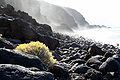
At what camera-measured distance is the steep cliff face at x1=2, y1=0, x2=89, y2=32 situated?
100231mm

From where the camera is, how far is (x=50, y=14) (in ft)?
456

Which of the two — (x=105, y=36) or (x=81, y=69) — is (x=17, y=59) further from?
(x=105, y=36)

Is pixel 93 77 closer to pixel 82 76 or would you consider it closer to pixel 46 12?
pixel 82 76

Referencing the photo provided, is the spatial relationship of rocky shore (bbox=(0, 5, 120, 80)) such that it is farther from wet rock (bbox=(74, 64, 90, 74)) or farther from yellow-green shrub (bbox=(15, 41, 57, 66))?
yellow-green shrub (bbox=(15, 41, 57, 66))

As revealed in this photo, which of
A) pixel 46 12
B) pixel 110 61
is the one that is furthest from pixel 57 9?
pixel 110 61

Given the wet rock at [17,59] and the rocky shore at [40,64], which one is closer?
the rocky shore at [40,64]

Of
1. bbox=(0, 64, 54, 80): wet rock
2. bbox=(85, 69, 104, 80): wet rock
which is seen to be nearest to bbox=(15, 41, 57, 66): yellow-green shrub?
bbox=(85, 69, 104, 80): wet rock

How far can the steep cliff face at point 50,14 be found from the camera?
329 ft

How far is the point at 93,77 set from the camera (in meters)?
15.8

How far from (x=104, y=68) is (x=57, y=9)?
133 meters

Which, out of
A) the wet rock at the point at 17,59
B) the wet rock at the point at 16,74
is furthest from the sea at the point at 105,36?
the wet rock at the point at 16,74

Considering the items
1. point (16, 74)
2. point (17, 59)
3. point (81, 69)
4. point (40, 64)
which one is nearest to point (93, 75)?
point (81, 69)

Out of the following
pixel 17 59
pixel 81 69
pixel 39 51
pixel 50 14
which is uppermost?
pixel 50 14

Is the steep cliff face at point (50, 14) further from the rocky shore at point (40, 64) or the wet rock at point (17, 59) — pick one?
the wet rock at point (17, 59)
